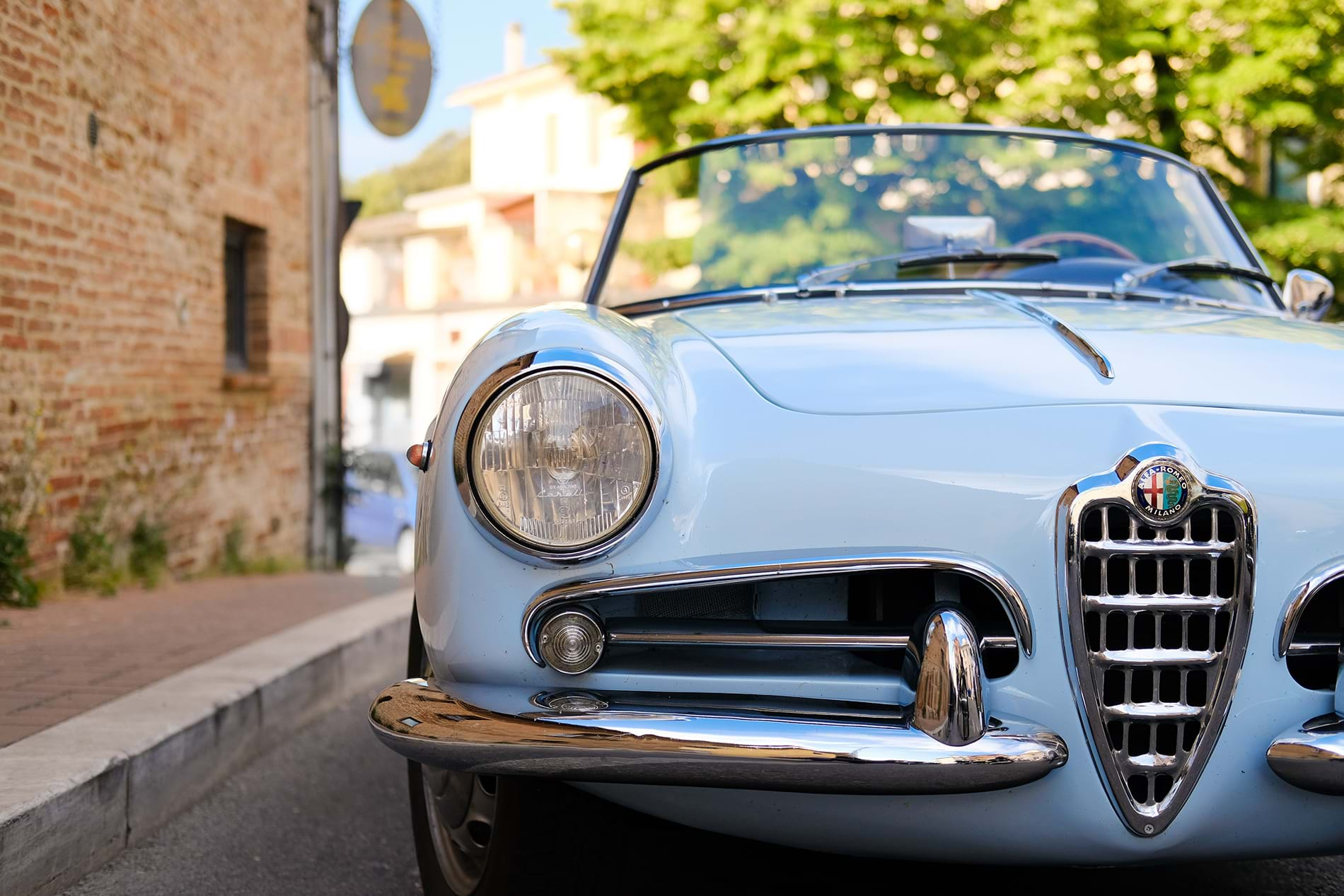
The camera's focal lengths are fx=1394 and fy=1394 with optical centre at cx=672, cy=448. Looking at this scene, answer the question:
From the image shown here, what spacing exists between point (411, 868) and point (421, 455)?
3.55 ft

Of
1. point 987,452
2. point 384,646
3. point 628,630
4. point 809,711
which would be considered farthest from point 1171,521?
point 384,646

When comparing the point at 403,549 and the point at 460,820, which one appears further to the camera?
the point at 403,549

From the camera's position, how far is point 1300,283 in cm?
319

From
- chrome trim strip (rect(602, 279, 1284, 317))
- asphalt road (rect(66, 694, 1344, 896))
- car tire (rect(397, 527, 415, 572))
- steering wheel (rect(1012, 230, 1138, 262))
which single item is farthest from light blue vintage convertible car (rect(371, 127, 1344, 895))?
car tire (rect(397, 527, 415, 572))

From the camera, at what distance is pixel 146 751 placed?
9.98 feet

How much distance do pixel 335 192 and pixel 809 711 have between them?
8.75 meters

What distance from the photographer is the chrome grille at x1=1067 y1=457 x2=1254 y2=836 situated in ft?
5.89

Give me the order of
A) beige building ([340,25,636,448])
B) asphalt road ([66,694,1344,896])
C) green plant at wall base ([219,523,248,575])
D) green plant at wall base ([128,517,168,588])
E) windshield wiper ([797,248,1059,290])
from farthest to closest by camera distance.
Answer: beige building ([340,25,636,448]) < green plant at wall base ([219,523,248,575]) < green plant at wall base ([128,517,168,588]) < windshield wiper ([797,248,1059,290]) < asphalt road ([66,694,1344,896])

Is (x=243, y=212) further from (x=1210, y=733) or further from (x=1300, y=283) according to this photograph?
(x=1210, y=733)

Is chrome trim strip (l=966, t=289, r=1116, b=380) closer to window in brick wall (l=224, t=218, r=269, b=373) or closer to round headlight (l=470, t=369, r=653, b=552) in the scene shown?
round headlight (l=470, t=369, r=653, b=552)

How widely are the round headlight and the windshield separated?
114cm

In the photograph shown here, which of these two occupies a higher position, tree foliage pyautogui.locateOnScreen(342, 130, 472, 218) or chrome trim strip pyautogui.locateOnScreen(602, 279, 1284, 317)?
tree foliage pyautogui.locateOnScreen(342, 130, 472, 218)

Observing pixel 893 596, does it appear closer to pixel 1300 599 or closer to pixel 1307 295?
pixel 1300 599

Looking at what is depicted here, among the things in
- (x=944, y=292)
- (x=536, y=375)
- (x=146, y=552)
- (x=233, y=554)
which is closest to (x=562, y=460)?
(x=536, y=375)
